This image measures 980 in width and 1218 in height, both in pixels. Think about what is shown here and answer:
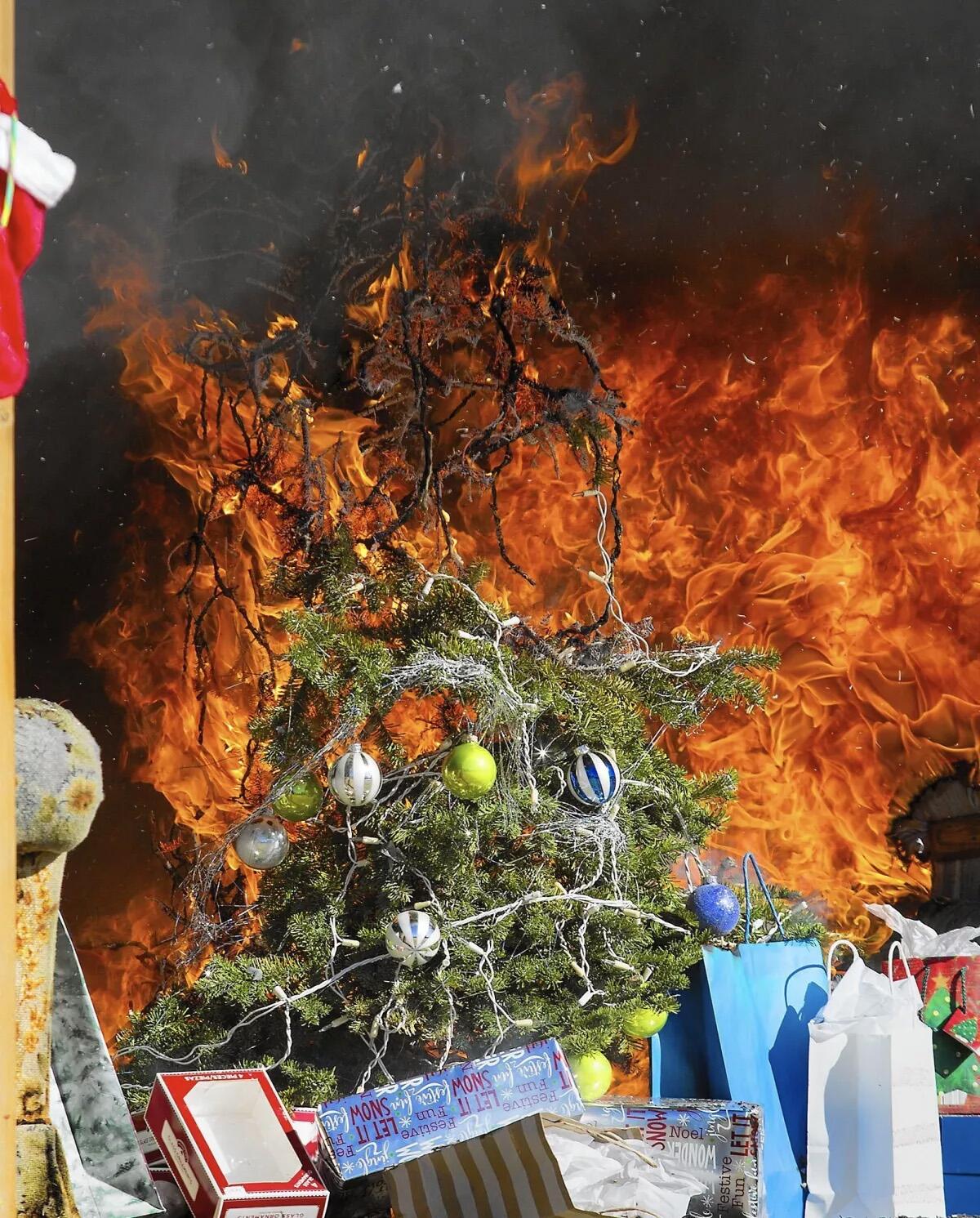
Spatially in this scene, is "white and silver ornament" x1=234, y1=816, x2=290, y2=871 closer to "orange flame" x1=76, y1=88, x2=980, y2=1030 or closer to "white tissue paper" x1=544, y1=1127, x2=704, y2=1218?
"white tissue paper" x1=544, y1=1127, x2=704, y2=1218

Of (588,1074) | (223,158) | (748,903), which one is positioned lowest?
(588,1074)

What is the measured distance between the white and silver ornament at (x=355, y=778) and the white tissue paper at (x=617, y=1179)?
2.45 feet

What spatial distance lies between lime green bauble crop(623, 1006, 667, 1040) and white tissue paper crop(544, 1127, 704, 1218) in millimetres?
341

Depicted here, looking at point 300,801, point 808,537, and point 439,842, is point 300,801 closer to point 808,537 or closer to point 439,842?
point 439,842

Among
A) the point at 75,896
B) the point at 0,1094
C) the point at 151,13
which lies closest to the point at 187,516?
the point at 75,896

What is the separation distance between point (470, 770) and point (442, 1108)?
648 mm

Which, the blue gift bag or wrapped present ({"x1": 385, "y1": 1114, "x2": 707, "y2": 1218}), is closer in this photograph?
wrapped present ({"x1": 385, "y1": 1114, "x2": 707, "y2": 1218})

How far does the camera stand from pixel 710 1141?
264 cm

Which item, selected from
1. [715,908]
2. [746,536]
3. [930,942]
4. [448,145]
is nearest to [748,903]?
[715,908]

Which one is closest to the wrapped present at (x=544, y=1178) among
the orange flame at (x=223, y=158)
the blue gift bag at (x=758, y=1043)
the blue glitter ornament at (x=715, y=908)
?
the blue gift bag at (x=758, y=1043)

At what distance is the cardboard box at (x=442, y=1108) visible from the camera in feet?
7.98

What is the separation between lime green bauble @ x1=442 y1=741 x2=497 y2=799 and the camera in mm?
2672

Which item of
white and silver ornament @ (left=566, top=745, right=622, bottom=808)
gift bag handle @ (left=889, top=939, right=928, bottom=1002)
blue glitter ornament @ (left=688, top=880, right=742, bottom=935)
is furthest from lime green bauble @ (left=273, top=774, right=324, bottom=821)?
gift bag handle @ (left=889, top=939, right=928, bottom=1002)

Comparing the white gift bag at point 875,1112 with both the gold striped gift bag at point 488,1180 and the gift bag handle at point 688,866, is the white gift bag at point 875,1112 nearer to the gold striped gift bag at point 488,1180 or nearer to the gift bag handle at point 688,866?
the gift bag handle at point 688,866
